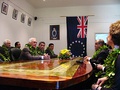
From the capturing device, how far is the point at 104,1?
729 cm

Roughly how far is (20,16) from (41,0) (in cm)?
116

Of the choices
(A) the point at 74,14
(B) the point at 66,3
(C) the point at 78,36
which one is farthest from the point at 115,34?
(A) the point at 74,14

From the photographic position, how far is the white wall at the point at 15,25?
566 centimetres

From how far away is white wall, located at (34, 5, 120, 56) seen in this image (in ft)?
25.6

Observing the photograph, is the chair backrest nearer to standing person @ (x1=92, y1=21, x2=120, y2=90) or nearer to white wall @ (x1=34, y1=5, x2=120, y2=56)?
standing person @ (x1=92, y1=21, x2=120, y2=90)

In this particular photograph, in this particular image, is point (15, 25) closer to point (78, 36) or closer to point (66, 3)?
point (66, 3)

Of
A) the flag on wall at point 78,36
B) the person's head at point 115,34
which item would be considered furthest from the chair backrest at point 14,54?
the flag on wall at point 78,36

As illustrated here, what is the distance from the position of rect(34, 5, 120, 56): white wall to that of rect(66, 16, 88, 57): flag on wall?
33cm

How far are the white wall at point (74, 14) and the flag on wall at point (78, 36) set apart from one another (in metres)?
0.33

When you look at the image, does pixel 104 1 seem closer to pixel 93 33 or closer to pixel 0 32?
pixel 93 33

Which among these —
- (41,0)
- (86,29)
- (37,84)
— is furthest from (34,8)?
(37,84)

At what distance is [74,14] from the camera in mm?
8016

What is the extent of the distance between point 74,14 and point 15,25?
9.72 feet

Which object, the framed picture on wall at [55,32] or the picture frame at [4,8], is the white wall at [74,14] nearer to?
the framed picture on wall at [55,32]
